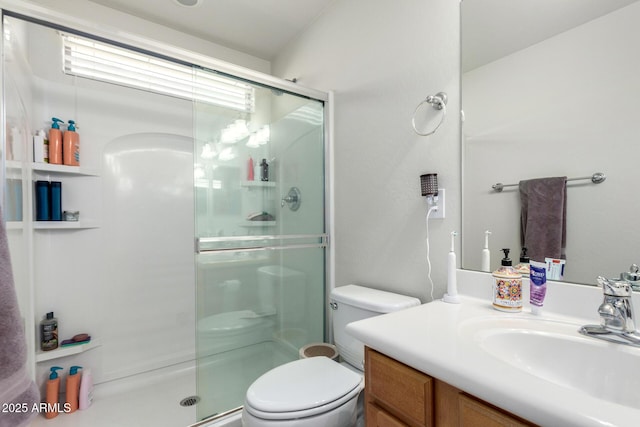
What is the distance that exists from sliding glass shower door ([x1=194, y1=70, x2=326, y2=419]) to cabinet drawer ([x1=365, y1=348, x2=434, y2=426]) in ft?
3.60

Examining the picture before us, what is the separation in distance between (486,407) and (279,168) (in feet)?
5.40

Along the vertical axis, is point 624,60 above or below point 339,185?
above

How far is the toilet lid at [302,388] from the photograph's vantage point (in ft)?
3.52

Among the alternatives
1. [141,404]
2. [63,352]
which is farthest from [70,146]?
[141,404]

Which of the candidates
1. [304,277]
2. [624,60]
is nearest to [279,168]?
[304,277]

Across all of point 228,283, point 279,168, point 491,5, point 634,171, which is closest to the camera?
point 634,171

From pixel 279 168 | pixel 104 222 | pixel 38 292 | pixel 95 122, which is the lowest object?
pixel 38 292

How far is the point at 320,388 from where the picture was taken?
116 cm

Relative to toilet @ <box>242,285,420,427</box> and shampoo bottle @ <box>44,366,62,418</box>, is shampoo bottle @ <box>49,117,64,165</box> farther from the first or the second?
toilet @ <box>242,285,420,427</box>

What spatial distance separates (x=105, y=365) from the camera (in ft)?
6.77

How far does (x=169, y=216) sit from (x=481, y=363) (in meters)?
2.35

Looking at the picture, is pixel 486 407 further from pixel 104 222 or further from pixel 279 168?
pixel 104 222

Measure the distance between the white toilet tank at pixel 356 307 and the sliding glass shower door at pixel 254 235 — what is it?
525 mm

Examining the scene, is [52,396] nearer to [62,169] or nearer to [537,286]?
[62,169]
